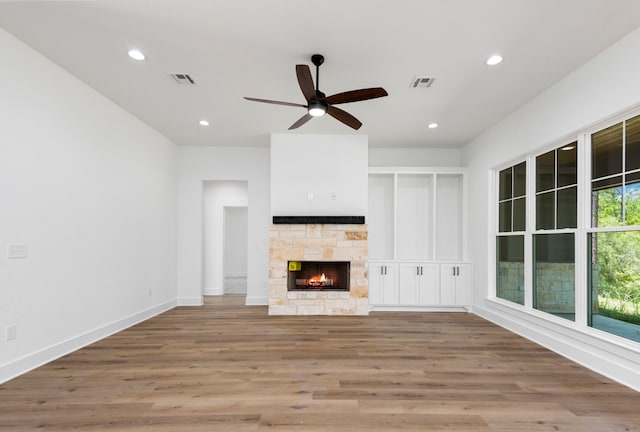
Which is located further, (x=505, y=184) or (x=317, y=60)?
(x=505, y=184)

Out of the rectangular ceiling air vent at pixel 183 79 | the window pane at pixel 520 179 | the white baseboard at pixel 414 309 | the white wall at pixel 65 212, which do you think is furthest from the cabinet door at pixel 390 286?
the rectangular ceiling air vent at pixel 183 79

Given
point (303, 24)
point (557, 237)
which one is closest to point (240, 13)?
point (303, 24)

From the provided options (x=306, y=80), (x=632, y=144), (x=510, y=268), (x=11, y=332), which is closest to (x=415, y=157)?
(x=510, y=268)

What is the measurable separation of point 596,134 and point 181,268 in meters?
6.07

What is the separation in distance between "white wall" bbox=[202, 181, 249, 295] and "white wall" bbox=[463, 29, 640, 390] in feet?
15.3

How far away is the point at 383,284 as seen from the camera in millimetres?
5523

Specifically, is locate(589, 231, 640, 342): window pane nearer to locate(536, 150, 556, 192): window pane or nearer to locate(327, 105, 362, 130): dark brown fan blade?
locate(536, 150, 556, 192): window pane

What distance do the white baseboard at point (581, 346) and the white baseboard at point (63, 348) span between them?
4.99m

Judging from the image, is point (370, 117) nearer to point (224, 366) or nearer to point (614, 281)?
point (614, 281)

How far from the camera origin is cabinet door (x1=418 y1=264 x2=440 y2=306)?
5.50 m

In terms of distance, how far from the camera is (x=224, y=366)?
307cm

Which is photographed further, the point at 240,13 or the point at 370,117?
the point at 370,117

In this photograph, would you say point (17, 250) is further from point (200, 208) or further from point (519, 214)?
point (519, 214)

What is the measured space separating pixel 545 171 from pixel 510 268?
1.42 m
